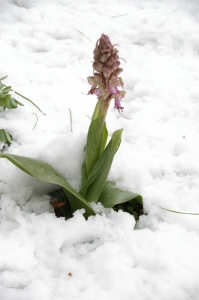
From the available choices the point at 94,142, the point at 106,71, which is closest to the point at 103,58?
the point at 106,71

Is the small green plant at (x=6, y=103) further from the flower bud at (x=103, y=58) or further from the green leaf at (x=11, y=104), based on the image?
the flower bud at (x=103, y=58)

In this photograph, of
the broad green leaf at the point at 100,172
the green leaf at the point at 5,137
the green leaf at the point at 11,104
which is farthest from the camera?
the green leaf at the point at 11,104

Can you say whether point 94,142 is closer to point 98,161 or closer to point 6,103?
point 98,161

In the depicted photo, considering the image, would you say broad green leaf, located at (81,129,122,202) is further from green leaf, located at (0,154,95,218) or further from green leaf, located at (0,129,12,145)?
green leaf, located at (0,129,12,145)

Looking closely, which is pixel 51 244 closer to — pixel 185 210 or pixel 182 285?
pixel 182 285

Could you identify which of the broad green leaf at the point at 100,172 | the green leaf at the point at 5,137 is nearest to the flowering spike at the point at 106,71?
the broad green leaf at the point at 100,172
